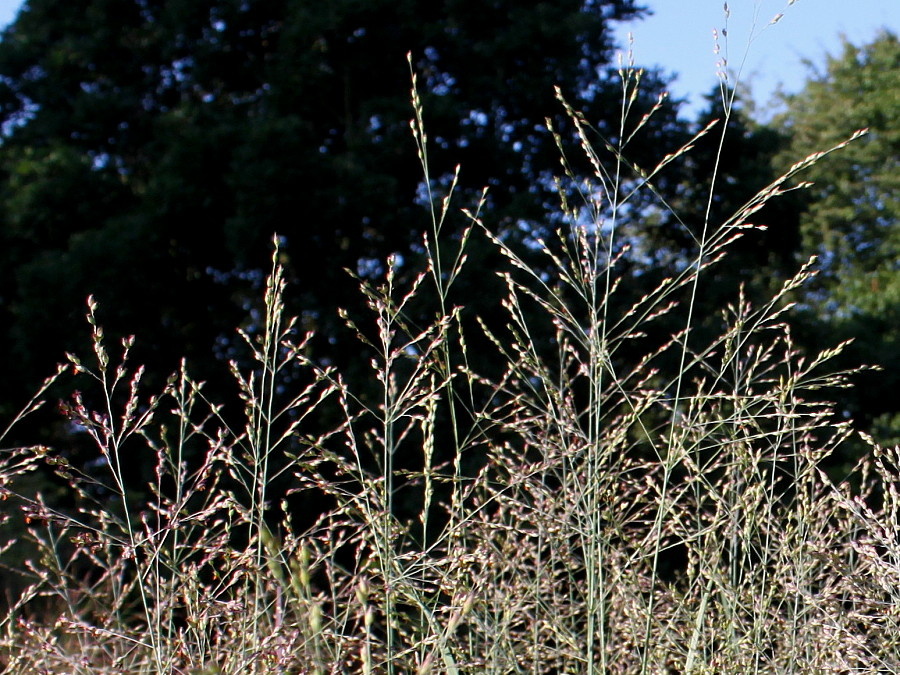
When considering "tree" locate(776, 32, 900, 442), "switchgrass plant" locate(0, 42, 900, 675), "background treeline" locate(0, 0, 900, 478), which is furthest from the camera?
"tree" locate(776, 32, 900, 442)

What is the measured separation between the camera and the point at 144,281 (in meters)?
7.25

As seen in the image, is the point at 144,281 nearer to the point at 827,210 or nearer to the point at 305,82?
→ the point at 305,82

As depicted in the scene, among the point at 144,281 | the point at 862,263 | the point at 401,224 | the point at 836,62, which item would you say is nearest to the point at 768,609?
the point at 401,224

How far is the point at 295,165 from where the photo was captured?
6.84 m

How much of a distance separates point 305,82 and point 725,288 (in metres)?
3.62

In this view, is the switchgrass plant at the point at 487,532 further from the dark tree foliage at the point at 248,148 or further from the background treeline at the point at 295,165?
the dark tree foliage at the point at 248,148

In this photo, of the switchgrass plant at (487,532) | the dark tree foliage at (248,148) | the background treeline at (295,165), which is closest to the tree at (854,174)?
the background treeline at (295,165)

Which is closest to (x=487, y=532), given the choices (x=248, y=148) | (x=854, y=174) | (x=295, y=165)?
(x=295, y=165)

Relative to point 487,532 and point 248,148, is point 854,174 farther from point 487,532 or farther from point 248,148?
point 487,532

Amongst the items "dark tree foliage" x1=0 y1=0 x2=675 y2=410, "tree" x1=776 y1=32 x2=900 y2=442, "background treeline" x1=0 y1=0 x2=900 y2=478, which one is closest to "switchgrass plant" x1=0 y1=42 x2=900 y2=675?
"background treeline" x1=0 y1=0 x2=900 y2=478

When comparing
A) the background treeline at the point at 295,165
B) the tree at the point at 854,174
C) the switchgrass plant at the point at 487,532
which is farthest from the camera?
the tree at the point at 854,174

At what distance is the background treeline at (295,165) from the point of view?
275 inches

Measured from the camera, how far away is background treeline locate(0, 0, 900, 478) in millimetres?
6980

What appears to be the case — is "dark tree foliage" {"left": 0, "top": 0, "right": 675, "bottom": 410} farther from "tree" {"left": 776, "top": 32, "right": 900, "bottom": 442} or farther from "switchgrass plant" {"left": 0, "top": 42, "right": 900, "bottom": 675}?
"tree" {"left": 776, "top": 32, "right": 900, "bottom": 442}
